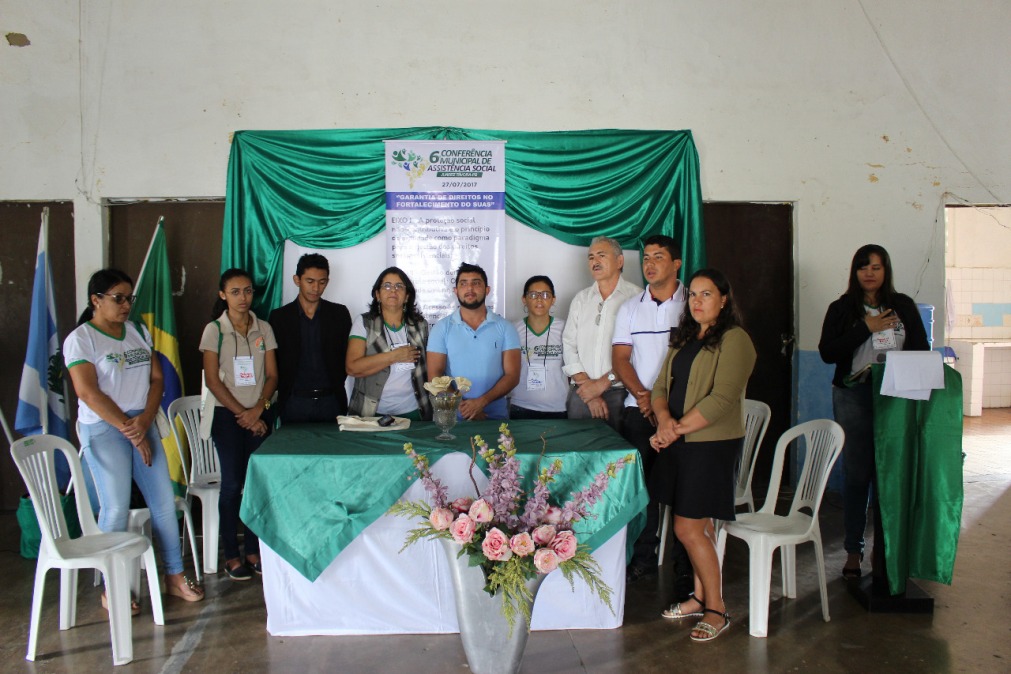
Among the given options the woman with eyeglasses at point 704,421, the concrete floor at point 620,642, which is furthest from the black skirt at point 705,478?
the concrete floor at point 620,642

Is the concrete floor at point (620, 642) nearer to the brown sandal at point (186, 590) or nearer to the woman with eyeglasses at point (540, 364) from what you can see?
the brown sandal at point (186, 590)

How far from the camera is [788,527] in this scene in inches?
122

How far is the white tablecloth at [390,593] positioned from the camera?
293 cm

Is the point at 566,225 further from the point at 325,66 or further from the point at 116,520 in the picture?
the point at 116,520

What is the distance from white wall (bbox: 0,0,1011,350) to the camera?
4465mm

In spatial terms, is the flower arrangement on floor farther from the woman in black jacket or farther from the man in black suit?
the woman in black jacket

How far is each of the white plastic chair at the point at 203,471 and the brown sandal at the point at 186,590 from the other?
31 centimetres

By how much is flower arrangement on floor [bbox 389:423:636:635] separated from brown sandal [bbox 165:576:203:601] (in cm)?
139

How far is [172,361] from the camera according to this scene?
4.22 meters

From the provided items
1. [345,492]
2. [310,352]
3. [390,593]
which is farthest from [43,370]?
[390,593]

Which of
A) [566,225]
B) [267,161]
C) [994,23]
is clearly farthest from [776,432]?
[267,161]

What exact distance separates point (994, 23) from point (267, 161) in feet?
15.3

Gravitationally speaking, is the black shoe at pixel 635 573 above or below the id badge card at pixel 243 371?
below

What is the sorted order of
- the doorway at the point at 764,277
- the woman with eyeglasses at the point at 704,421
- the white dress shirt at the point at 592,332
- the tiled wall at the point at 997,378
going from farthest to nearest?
the tiled wall at the point at 997,378, the doorway at the point at 764,277, the white dress shirt at the point at 592,332, the woman with eyeglasses at the point at 704,421
